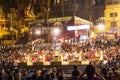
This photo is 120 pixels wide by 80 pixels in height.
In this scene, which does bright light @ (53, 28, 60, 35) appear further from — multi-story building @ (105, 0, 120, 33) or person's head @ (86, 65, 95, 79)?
person's head @ (86, 65, 95, 79)

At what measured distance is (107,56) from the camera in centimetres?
2708

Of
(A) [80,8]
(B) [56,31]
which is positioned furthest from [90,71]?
(A) [80,8]

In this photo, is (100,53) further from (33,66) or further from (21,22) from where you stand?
(21,22)

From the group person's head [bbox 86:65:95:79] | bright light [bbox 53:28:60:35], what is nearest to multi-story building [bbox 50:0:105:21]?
bright light [bbox 53:28:60:35]

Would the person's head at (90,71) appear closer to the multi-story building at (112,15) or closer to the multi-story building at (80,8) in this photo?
the multi-story building at (112,15)

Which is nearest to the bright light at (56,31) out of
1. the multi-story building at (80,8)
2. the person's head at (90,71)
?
the multi-story building at (80,8)

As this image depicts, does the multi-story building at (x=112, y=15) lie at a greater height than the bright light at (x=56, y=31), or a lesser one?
greater

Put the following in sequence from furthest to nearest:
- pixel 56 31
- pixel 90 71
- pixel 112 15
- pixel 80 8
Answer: pixel 80 8, pixel 112 15, pixel 56 31, pixel 90 71

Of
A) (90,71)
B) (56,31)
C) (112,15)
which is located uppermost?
(90,71)

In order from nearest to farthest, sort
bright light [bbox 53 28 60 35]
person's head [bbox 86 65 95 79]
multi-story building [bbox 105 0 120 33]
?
person's head [bbox 86 65 95 79], bright light [bbox 53 28 60 35], multi-story building [bbox 105 0 120 33]

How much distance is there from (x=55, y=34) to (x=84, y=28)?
398 centimetres

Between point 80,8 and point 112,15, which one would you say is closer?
point 112,15

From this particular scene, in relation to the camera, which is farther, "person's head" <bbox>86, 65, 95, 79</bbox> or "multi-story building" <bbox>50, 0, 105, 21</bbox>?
"multi-story building" <bbox>50, 0, 105, 21</bbox>

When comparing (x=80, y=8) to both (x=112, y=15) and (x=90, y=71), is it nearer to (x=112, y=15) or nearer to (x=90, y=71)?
(x=112, y=15)
